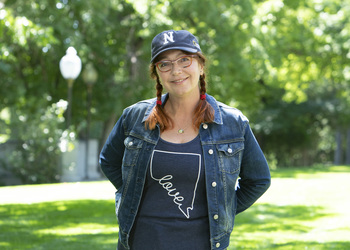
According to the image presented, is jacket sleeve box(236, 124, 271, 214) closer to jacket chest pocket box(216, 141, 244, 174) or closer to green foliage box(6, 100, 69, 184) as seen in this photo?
jacket chest pocket box(216, 141, 244, 174)

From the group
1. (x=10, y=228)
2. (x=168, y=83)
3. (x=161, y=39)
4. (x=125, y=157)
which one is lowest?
(x=10, y=228)

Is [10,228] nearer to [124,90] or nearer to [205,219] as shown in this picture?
[205,219]

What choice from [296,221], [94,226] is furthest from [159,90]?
[296,221]

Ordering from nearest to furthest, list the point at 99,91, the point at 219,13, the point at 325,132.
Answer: the point at 219,13
the point at 99,91
the point at 325,132

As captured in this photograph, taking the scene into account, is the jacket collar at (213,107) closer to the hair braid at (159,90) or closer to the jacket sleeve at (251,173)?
the hair braid at (159,90)

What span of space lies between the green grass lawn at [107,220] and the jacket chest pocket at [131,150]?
4672mm

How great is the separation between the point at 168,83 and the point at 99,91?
20.0m

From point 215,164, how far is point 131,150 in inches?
17.4

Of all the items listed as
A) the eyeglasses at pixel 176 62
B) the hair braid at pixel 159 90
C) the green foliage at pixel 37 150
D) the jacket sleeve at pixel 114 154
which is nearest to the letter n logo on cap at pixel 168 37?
the eyeglasses at pixel 176 62

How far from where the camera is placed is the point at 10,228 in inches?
360

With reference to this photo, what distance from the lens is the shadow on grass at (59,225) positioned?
791 centimetres

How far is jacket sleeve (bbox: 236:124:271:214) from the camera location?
318cm

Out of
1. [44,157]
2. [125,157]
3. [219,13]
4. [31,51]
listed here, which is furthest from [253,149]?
[31,51]

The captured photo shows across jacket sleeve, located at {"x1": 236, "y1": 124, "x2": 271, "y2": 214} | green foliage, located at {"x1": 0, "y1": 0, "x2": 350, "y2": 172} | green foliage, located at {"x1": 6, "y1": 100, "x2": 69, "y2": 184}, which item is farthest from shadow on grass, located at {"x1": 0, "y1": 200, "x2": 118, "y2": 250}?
green foliage, located at {"x1": 6, "y1": 100, "x2": 69, "y2": 184}
